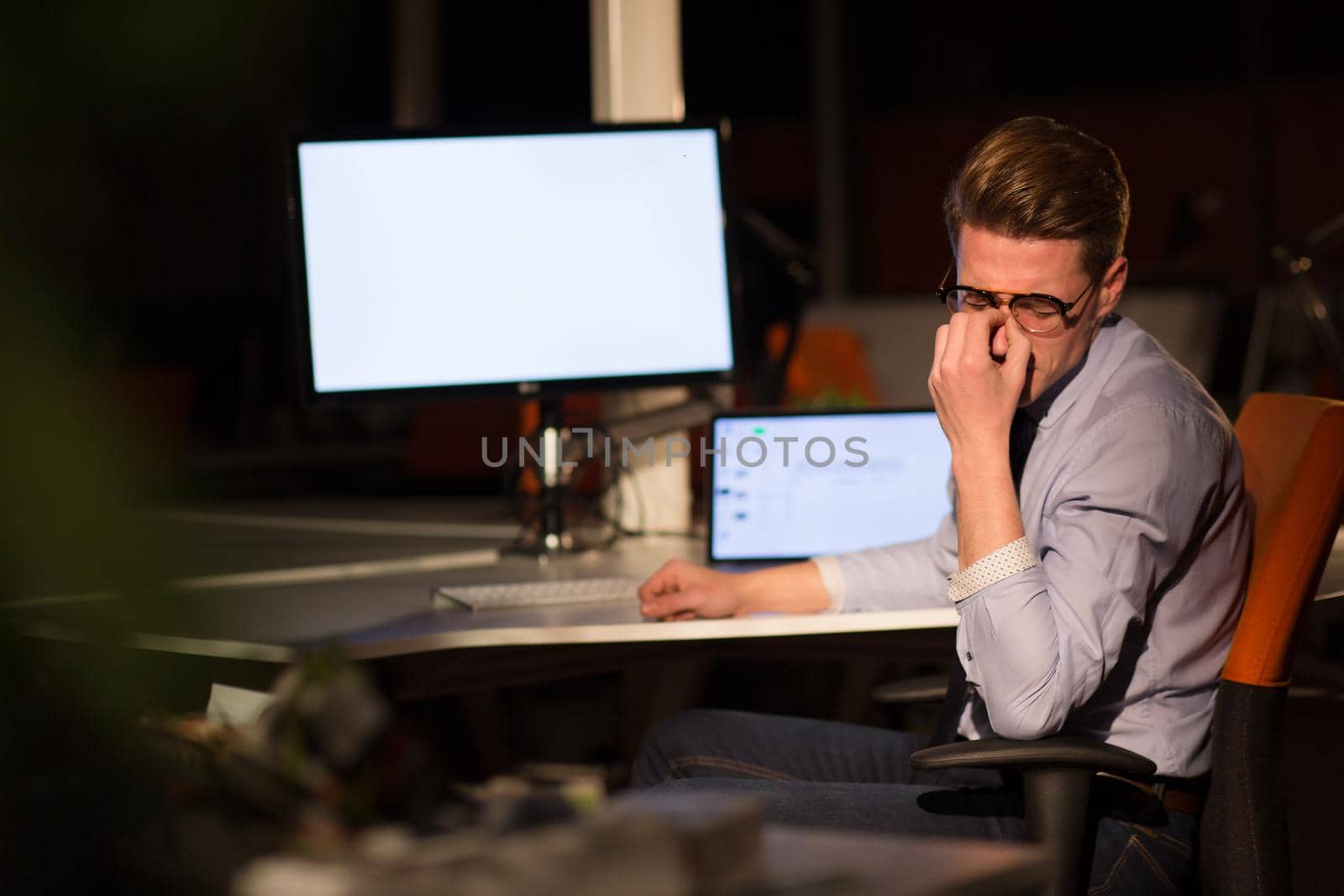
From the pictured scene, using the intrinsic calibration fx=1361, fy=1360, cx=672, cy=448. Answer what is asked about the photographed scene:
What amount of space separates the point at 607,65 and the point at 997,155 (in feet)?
4.11

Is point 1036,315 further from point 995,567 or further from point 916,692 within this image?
point 916,692

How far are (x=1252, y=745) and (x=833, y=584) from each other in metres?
0.57

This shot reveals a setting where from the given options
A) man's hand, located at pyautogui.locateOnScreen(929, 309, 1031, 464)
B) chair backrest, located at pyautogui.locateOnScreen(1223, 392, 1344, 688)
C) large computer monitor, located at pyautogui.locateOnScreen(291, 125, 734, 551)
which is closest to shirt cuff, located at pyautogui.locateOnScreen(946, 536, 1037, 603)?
man's hand, located at pyautogui.locateOnScreen(929, 309, 1031, 464)

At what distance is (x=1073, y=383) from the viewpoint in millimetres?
1446

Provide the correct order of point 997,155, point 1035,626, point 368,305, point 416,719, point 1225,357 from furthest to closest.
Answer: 1. point 1225,357
2. point 416,719
3. point 368,305
4. point 997,155
5. point 1035,626

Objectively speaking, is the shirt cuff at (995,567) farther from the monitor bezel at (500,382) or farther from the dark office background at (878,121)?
the dark office background at (878,121)

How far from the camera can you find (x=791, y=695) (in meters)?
3.19

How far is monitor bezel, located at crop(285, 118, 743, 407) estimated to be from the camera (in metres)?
1.97

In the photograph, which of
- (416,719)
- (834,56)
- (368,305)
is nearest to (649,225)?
(368,305)

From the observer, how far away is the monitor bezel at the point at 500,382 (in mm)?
1970

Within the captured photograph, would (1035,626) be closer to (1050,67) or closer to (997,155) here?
(997,155)

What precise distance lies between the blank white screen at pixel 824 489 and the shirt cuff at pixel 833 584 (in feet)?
0.77

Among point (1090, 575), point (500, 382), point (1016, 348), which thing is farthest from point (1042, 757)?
point (500, 382)

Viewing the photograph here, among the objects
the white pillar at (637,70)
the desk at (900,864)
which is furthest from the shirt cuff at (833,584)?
the desk at (900,864)
